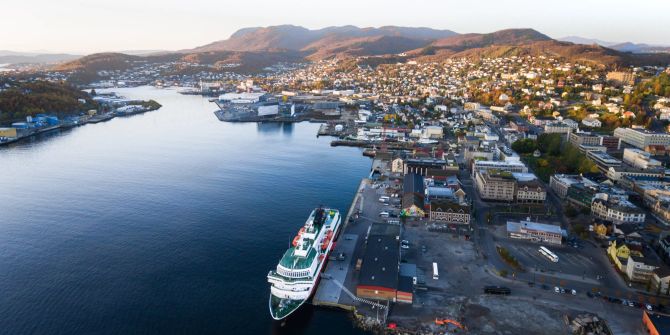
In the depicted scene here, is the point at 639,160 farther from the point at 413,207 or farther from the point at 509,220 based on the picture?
the point at 413,207

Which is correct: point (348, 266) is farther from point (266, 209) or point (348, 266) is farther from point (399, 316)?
point (266, 209)

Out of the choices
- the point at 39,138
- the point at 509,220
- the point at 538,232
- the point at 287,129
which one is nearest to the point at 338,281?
the point at 538,232

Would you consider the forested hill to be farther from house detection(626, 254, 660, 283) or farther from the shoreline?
house detection(626, 254, 660, 283)

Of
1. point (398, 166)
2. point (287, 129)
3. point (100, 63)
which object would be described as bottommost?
point (287, 129)

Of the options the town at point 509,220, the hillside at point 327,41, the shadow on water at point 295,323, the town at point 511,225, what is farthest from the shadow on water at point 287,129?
the hillside at point 327,41

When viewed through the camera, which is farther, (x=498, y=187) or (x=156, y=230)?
(x=498, y=187)

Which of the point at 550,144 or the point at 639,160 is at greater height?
the point at 550,144

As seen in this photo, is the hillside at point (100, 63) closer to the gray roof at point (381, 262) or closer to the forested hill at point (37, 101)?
the forested hill at point (37, 101)
